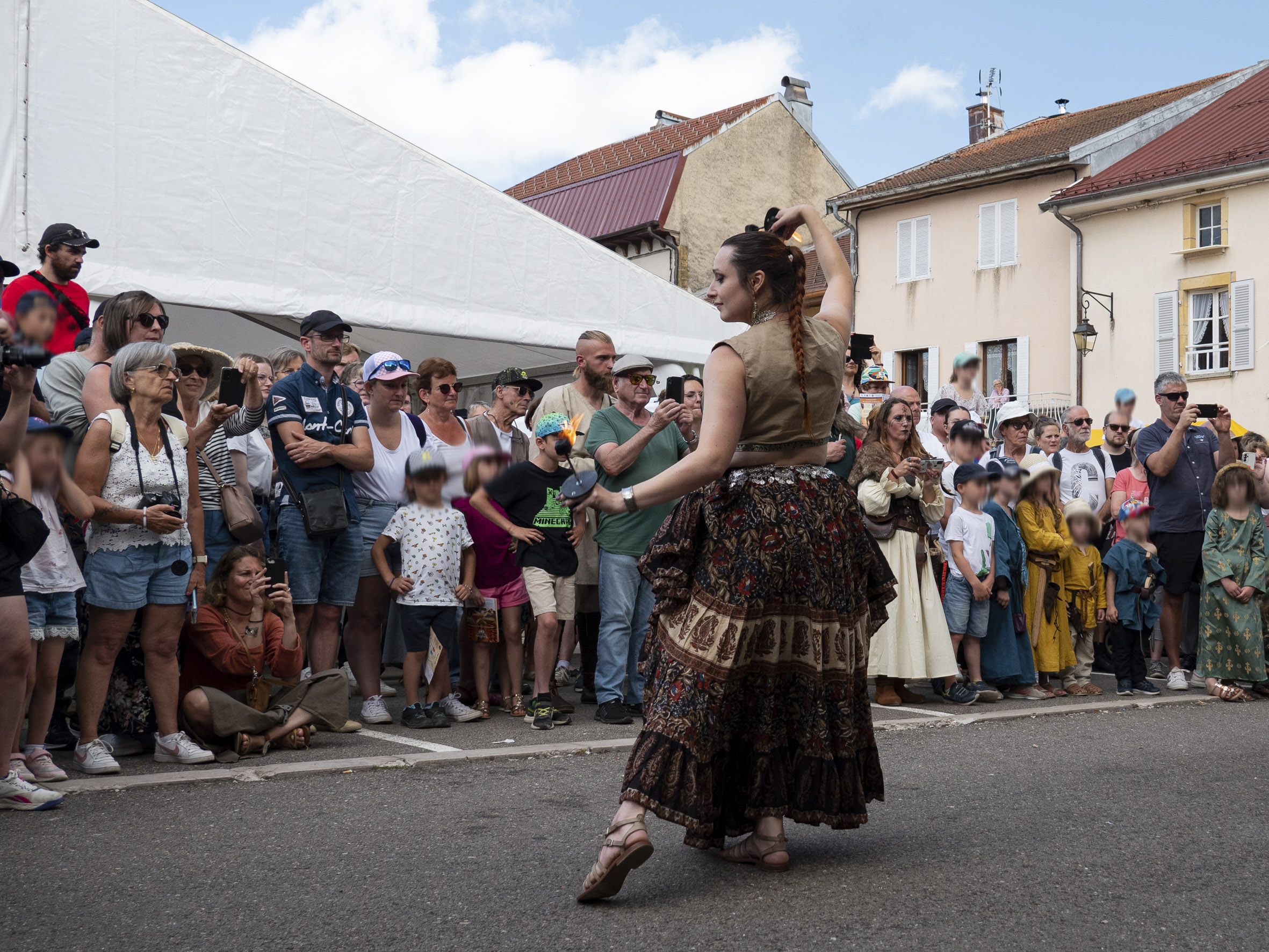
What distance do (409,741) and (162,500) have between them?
1.71m

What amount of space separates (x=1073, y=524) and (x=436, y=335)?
Answer: 5.01m

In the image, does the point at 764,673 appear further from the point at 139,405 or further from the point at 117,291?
the point at 117,291

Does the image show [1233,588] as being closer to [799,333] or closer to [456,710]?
[456,710]

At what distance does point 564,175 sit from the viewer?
149 feet

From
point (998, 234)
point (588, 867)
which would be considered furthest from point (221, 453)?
point (998, 234)

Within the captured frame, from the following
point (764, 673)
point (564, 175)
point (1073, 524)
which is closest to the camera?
point (764, 673)

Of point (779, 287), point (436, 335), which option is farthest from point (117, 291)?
point (779, 287)


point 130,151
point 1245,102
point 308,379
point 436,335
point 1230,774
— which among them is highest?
point 1245,102

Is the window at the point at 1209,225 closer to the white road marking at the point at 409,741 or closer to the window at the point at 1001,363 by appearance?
the window at the point at 1001,363

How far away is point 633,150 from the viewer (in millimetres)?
43594

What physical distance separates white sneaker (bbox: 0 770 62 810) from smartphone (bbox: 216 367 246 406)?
5.41ft

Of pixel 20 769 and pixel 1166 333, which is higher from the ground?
pixel 1166 333

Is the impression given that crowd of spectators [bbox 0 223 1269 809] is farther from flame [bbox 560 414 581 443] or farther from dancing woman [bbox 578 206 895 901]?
dancing woman [bbox 578 206 895 901]

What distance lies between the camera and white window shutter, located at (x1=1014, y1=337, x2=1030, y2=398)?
104ft
